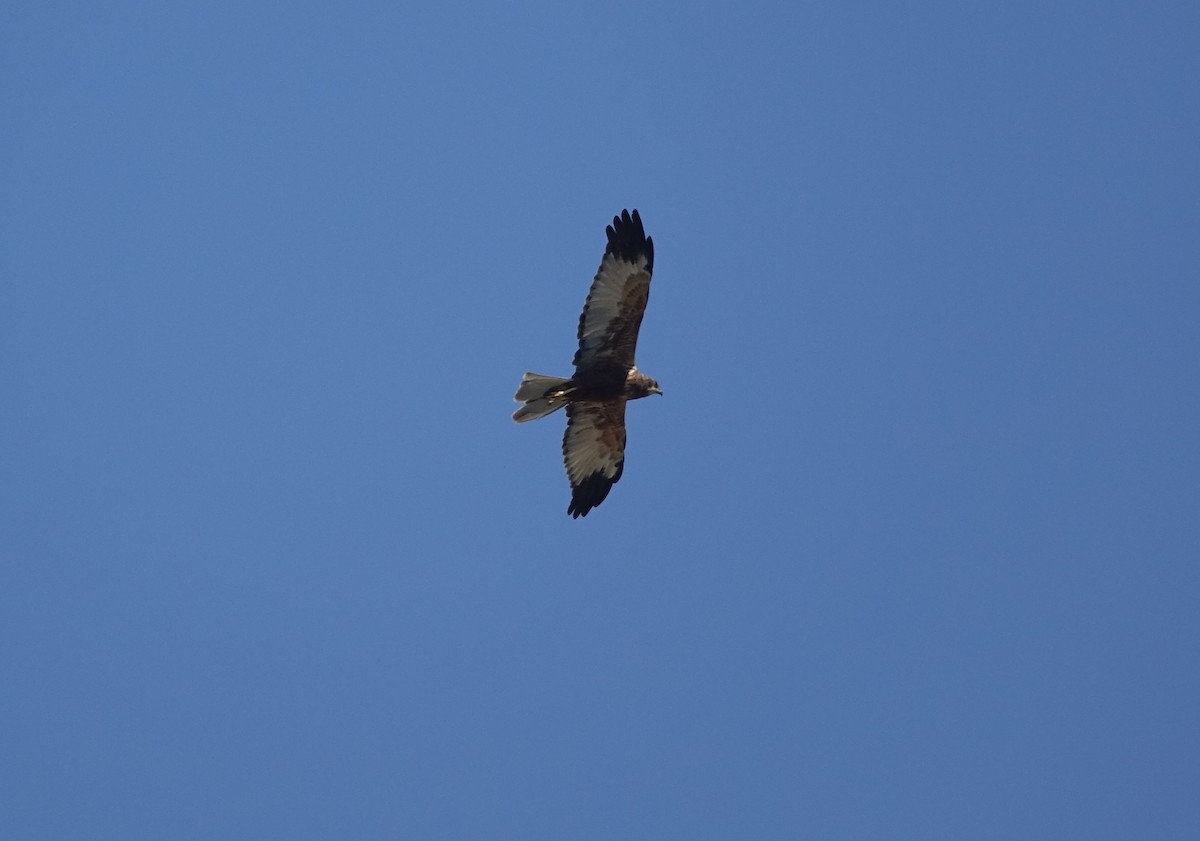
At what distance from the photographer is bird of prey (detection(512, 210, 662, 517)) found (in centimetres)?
1634

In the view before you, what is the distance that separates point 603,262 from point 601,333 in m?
0.85

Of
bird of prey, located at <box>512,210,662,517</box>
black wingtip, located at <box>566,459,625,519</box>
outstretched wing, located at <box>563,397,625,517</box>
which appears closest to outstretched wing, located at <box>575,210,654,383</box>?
bird of prey, located at <box>512,210,662,517</box>

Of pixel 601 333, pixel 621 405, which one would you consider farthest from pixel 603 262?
pixel 621 405

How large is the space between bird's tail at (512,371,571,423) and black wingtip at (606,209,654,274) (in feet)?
4.95

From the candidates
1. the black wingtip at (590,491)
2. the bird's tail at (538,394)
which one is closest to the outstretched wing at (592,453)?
the black wingtip at (590,491)

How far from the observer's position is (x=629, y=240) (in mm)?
16344

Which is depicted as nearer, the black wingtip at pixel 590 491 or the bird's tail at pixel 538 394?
the bird's tail at pixel 538 394

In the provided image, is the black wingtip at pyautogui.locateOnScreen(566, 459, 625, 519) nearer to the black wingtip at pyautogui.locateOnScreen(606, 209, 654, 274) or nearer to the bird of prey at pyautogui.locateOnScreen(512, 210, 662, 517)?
the bird of prey at pyautogui.locateOnScreen(512, 210, 662, 517)

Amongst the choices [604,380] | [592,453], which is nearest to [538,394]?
[604,380]

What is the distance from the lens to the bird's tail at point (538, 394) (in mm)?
16562

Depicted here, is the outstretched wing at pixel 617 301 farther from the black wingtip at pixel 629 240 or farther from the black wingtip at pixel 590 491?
the black wingtip at pixel 590 491

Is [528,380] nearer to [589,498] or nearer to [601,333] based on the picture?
[601,333]

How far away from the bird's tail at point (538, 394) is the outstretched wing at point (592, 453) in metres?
0.82

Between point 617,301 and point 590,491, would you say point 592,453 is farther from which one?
point 617,301
